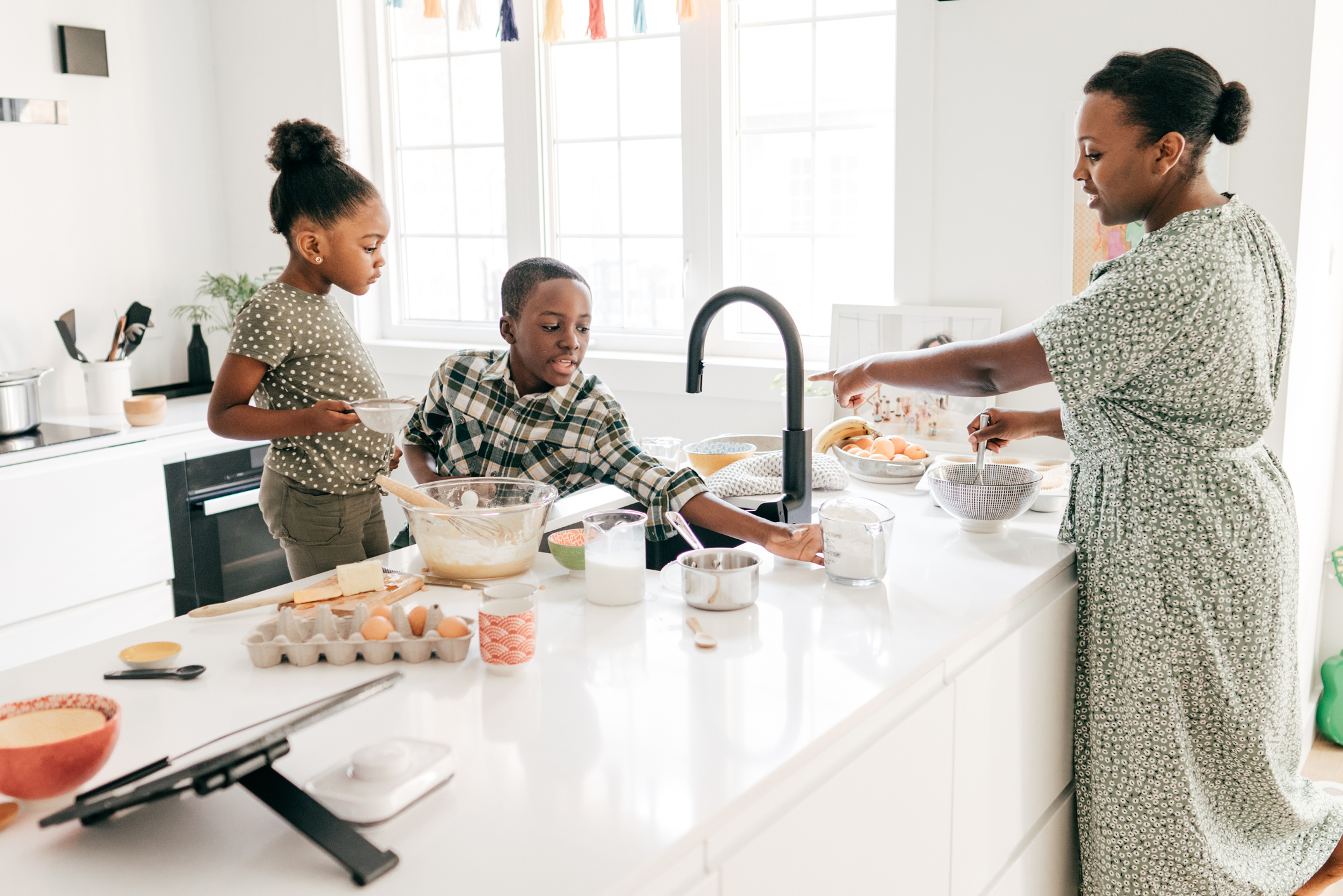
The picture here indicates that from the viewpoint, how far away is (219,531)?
3115 millimetres

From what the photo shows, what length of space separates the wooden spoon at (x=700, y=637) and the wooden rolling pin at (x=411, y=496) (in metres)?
0.39

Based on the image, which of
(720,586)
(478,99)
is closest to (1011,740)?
(720,586)

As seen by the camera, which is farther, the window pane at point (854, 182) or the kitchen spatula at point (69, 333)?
the kitchen spatula at point (69, 333)

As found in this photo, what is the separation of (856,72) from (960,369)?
1515 millimetres

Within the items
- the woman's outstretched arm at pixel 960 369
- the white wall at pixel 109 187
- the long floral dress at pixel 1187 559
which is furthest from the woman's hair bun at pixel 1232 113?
the white wall at pixel 109 187

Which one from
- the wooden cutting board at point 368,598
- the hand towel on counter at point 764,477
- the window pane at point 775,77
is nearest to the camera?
the wooden cutting board at point 368,598

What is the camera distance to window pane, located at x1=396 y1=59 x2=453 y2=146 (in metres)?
3.57

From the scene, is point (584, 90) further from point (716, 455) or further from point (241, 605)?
point (241, 605)

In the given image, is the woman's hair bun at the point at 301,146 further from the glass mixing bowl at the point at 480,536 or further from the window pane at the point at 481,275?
the window pane at the point at 481,275

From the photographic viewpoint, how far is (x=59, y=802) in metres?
0.92

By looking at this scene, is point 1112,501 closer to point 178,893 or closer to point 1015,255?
point 1015,255

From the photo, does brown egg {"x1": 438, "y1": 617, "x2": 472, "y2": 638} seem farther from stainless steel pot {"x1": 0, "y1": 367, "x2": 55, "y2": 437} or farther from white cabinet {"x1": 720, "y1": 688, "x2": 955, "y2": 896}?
stainless steel pot {"x1": 0, "y1": 367, "x2": 55, "y2": 437}

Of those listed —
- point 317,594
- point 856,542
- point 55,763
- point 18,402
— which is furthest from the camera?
point 18,402

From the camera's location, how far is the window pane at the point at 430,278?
3.69 meters
